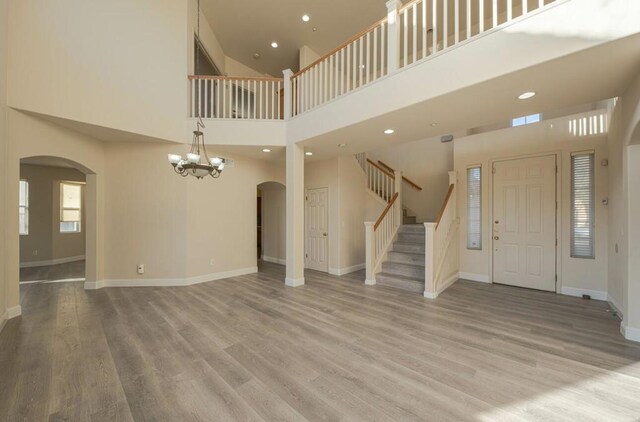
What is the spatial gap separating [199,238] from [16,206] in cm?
254

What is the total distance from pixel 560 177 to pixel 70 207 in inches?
481

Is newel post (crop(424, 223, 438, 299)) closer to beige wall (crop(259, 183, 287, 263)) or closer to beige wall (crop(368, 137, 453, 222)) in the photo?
beige wall (crop(368, 137, 453, 222))

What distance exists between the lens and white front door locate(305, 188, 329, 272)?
21.3 ft

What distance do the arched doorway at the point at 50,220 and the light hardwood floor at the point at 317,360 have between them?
4.24 m

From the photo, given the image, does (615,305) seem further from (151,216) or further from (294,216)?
(151,216)

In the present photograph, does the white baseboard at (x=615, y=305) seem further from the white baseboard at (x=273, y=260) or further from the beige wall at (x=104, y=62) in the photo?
the beige wall at (x=104, y=62)

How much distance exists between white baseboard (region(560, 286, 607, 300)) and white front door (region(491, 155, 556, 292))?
0.50 feet

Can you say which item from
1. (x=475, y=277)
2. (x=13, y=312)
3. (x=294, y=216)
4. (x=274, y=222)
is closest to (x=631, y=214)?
(x=475, y=277)

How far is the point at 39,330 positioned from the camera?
10.5 ft

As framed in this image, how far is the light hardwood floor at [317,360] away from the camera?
1901 mm

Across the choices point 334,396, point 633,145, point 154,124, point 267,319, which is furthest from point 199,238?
point 633,145

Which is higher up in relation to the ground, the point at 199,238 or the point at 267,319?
the point at 199,238

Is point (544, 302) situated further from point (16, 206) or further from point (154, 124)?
point (16, 206)

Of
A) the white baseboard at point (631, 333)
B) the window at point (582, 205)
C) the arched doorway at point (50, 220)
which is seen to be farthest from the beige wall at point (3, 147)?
the window at point (582, 205)
